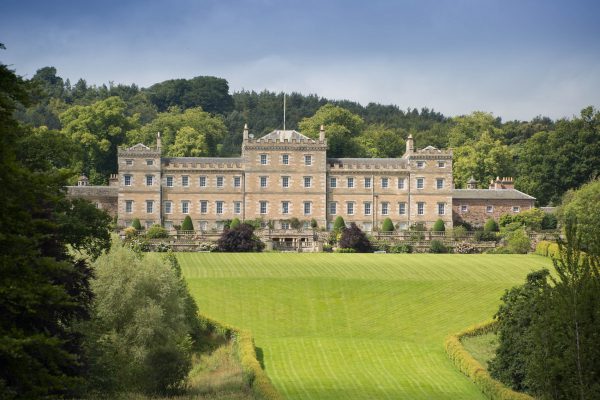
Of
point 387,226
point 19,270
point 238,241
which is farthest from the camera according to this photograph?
point 387,226

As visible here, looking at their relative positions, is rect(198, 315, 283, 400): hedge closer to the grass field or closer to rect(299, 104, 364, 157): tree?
the grass field

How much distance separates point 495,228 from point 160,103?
75.2 metres

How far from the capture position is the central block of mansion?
71312 millimetres

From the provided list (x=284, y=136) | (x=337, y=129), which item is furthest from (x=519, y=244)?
(x=337, y=129)

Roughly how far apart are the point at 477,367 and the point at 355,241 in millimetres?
30114

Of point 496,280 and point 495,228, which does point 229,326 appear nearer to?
point 496,280

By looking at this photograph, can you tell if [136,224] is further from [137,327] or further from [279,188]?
[137,327]

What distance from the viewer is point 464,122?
10038 cm

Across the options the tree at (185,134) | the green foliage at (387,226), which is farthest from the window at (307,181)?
the tree at (185,134)

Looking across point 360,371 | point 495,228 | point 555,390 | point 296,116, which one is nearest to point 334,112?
point 495,228

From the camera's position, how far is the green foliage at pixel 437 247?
208 feet

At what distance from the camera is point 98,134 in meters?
84.8

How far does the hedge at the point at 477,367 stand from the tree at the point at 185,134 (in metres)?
48.8

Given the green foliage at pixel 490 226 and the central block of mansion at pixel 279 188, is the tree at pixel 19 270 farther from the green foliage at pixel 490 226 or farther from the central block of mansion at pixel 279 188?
the green foliage at pixel 490 226
